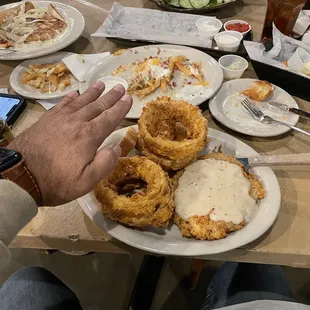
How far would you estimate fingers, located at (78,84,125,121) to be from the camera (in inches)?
42.5

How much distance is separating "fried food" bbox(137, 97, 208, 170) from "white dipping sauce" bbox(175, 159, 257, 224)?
0.06 m

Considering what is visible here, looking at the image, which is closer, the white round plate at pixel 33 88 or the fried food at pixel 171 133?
the fried food at pixel 171 133

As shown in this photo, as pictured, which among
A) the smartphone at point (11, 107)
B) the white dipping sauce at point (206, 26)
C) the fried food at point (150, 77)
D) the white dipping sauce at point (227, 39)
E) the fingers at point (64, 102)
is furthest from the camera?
the white dipping sauce at point (206, 26)

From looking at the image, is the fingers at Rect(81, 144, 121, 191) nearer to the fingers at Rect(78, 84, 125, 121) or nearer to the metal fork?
the fingers at Rect(78, 84, 125, 121)

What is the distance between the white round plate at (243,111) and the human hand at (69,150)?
482mm

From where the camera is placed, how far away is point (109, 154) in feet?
3.22

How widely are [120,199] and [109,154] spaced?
0.13 metres

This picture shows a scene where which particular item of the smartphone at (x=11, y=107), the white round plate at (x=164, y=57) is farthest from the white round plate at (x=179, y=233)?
the smartphone at (x=11, y=107)

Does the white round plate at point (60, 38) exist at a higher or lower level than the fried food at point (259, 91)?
lower

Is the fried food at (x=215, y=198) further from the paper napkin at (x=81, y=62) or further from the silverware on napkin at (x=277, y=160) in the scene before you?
the paper napkin at (x=81, y=62)

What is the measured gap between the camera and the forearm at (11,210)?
2.86 ft

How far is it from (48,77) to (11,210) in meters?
0.94

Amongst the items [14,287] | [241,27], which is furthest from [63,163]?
[241,27]

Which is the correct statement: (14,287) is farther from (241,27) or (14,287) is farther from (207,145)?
(241,27)
